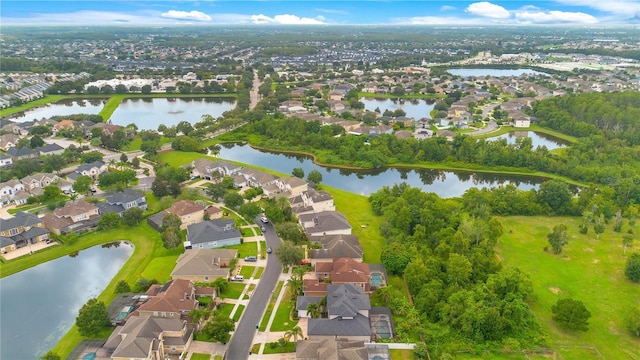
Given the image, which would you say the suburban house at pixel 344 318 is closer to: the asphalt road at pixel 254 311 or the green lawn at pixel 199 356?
the asphalt road at pixel 254 311

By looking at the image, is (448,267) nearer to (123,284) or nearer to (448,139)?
(123,284)

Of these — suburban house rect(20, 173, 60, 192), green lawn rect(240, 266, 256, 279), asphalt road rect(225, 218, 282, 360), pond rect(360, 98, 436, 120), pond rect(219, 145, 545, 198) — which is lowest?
asphalt road rect(225, 218, 282, 360)

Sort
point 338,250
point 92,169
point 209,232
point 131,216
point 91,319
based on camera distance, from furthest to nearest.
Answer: point 92,169 → point 131,216 → point 209,232 → point 338,250 → point 91,319

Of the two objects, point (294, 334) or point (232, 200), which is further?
point (232, 200)

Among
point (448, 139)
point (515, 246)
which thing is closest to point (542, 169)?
point (448, 139)

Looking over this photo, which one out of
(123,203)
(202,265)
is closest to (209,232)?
(202,265)

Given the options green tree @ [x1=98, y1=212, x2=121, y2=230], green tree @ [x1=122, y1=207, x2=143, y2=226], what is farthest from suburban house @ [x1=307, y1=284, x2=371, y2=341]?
green tree @ [x1=98, y1=212, x2=121, y2=230]

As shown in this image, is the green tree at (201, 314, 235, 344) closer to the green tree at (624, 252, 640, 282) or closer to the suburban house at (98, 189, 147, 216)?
the suburban house at (98, 189, 147, 216)

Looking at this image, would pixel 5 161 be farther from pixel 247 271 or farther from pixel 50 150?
pixel 247 271
